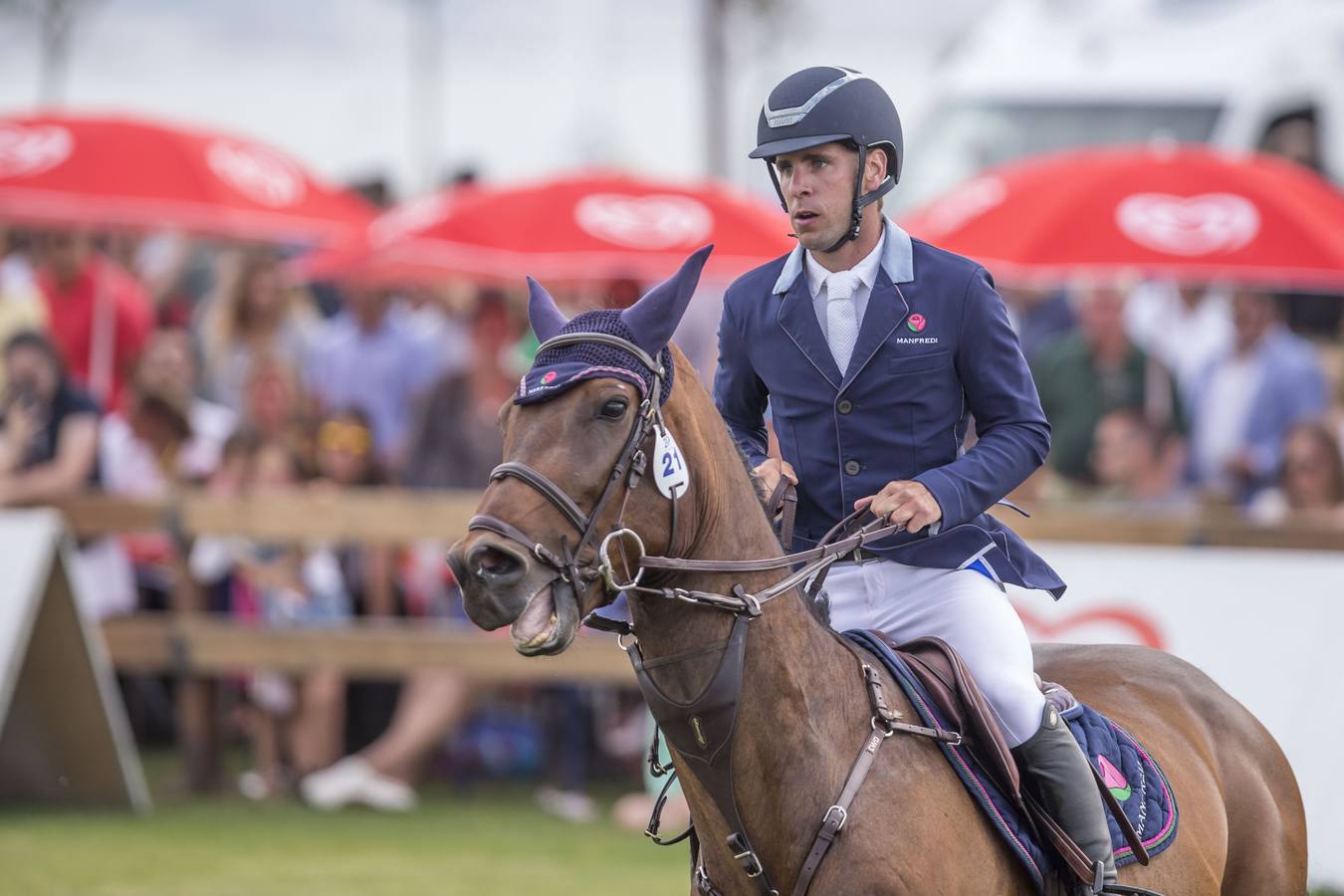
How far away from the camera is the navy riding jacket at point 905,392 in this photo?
434cm

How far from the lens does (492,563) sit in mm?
3547

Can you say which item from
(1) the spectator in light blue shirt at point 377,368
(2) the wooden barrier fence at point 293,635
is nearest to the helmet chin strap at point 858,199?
(2) the wooden barrier fence at point 293,635

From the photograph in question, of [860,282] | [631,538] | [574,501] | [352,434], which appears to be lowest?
[352,434]

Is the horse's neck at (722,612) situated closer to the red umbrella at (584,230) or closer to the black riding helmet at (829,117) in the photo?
the black riding helmet at (829,117)

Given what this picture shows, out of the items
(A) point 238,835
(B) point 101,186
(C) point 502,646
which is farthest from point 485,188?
(A) point 238,835

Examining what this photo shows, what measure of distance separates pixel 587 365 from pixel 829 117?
0.96m

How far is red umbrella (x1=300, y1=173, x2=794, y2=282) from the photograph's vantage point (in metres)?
11.0

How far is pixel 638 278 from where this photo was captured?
1190 cm

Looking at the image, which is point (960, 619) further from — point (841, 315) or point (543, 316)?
point (543, 316)

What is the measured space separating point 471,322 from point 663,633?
8.00 meters

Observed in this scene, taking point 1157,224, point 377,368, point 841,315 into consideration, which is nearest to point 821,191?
point 841,315

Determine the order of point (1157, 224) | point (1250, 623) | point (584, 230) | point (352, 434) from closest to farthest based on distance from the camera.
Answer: point (1250, 623), point (1157, 224), point (584, 230), point (352, 434)

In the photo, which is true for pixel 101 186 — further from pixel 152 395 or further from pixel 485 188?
pixel 485 188

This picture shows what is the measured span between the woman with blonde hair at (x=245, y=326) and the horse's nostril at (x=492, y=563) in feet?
27.9
